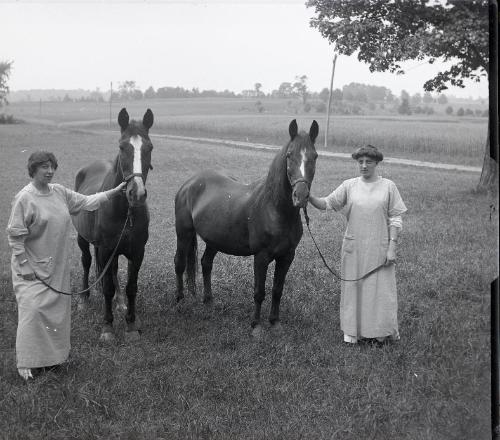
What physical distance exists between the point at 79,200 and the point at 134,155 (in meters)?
0.72

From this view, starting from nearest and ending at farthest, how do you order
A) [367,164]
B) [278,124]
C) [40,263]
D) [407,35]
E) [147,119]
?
[40,263] → [407,35] → [147,119] → [367,164] → [278,124]

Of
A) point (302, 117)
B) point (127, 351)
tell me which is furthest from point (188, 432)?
point (302, 117)

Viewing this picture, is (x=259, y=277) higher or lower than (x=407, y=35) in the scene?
lower

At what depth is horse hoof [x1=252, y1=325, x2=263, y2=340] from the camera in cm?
548

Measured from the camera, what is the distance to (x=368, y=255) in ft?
16.8

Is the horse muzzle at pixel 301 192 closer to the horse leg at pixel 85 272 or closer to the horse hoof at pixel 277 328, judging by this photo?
the horse hoof at pixel 277 328

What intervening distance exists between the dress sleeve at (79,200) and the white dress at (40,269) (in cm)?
12

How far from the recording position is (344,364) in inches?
189

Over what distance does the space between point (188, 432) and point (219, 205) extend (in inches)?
125

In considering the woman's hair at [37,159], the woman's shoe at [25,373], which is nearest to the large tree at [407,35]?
the woman's hair at [37,159]

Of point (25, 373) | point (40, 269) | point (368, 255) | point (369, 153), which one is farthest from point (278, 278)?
point (25, 373)

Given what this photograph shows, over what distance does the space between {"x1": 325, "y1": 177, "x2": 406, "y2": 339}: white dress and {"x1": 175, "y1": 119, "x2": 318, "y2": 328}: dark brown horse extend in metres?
0.63

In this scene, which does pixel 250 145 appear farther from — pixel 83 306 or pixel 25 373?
pixel 25 373

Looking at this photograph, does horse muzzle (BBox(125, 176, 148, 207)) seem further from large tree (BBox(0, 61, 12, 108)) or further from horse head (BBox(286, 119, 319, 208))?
large tree (BBox(0, 61, 12, 108))
